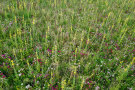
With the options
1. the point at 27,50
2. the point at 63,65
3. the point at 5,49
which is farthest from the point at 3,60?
the point at 63,65

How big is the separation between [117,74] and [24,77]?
246cm

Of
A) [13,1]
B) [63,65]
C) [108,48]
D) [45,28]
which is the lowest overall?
[63,65]

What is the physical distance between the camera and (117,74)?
288 cm

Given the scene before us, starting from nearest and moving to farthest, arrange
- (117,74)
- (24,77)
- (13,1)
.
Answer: (24,77) < (117,74) < (13,1)

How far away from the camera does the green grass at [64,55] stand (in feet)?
8.55

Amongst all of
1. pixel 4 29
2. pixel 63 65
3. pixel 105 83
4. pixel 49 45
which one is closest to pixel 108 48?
pixel 105 83

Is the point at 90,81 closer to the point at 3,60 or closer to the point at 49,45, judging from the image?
the point at 49,45

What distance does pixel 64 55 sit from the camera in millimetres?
3281

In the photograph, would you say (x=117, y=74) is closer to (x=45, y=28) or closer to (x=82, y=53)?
(x=82, y=53)

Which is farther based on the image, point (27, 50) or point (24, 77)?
point (27, 50)

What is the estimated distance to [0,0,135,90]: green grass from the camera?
261 centimetres

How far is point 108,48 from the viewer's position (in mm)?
3666

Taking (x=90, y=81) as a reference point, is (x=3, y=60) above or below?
above

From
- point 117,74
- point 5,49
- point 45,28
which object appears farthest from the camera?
point 45,28
